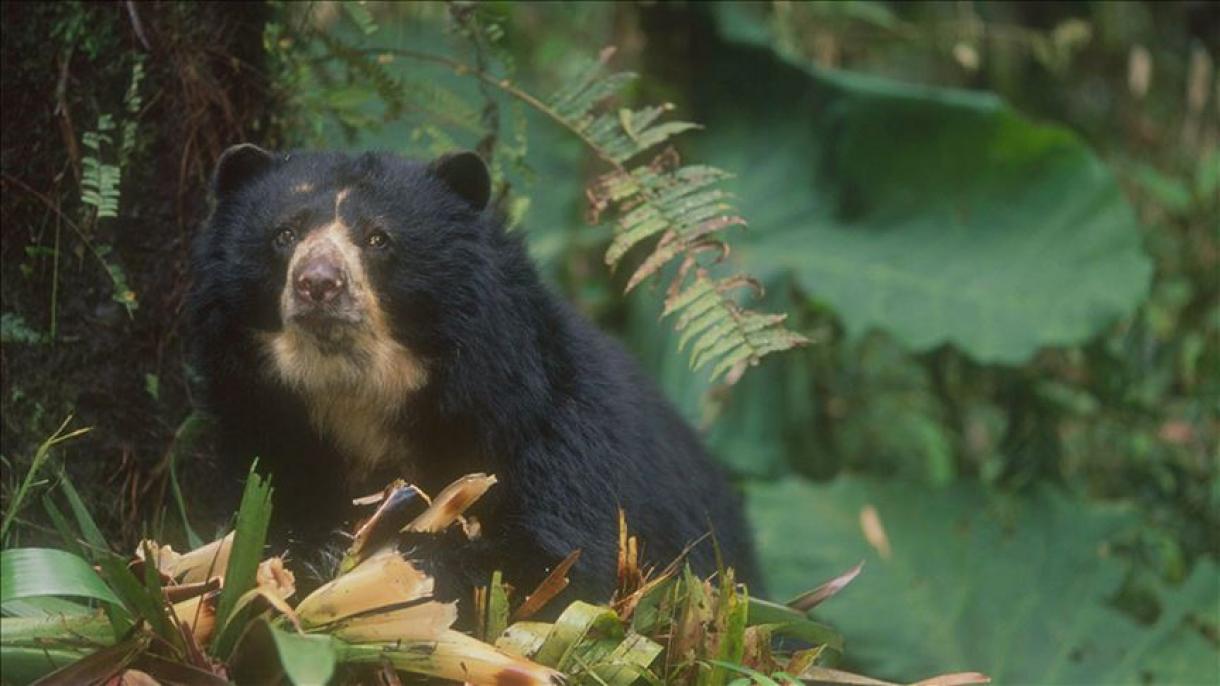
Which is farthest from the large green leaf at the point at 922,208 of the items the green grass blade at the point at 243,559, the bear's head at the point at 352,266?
the green grass blade at the point at 243,559

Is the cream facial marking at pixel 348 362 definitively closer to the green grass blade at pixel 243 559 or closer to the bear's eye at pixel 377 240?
the bear's eye at pixel 377 240

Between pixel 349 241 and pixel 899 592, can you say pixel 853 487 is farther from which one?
pixel 349 241

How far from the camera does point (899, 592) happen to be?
6168 millimetres

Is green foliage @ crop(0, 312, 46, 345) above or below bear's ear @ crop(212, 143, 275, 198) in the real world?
below

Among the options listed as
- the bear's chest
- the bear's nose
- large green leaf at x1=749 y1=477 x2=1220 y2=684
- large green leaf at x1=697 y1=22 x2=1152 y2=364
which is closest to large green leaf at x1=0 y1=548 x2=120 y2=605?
the bear's nose

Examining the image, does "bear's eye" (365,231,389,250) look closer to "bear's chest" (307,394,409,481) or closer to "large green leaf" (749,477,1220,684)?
"bear's chest" (307,394,409,481)

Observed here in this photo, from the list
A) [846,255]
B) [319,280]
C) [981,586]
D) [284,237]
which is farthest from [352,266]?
[846,255]

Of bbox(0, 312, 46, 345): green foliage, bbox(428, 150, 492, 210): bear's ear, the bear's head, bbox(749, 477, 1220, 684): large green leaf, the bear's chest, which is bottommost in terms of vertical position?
bbox(749, 477, 1220, 684): large green leaf

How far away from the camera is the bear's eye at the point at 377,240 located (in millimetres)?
3494

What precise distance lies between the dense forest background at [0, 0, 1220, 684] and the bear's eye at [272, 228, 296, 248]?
19.5 inches

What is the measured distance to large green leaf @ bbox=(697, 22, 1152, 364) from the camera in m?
6.76

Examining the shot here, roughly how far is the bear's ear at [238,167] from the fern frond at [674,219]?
804 millimetres

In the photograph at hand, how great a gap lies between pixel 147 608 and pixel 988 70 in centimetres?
704

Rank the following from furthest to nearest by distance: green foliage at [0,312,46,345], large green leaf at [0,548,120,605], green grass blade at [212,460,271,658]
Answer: green foliage at [0,312,46,345] < green grass blade at [212,460,271,658] < large green leaf at [0,548,120,605]
